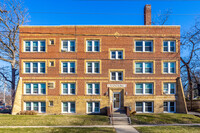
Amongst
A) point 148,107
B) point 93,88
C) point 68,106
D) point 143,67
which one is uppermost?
point 143,67

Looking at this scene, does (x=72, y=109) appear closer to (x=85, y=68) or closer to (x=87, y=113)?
(x=87, y=113)

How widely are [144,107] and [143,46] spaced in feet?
25.2

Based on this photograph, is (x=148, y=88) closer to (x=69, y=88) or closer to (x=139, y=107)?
(x=139, y=107)

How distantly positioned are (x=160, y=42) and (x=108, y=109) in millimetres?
10649

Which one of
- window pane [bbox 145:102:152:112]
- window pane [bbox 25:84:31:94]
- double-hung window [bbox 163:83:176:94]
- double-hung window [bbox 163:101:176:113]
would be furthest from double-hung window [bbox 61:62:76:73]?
double-hung window [bbox 163:101:176:113]

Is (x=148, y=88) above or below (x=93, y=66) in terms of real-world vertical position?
below

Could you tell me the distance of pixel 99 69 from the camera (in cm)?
1853

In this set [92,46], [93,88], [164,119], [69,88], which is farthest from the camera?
[92,46]

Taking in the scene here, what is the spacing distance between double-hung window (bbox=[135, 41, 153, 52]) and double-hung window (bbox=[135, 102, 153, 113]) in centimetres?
673

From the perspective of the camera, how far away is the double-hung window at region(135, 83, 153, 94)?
18625 millimetres

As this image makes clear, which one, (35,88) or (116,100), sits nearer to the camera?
(116,100)

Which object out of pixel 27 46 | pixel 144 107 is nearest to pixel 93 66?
pixel 144 107

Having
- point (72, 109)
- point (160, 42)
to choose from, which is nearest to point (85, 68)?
point (72, 109)

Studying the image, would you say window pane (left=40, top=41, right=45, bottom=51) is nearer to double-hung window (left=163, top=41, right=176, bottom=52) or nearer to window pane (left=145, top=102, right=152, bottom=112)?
window pane (left=145, top=102, right=152, bottom=112)
